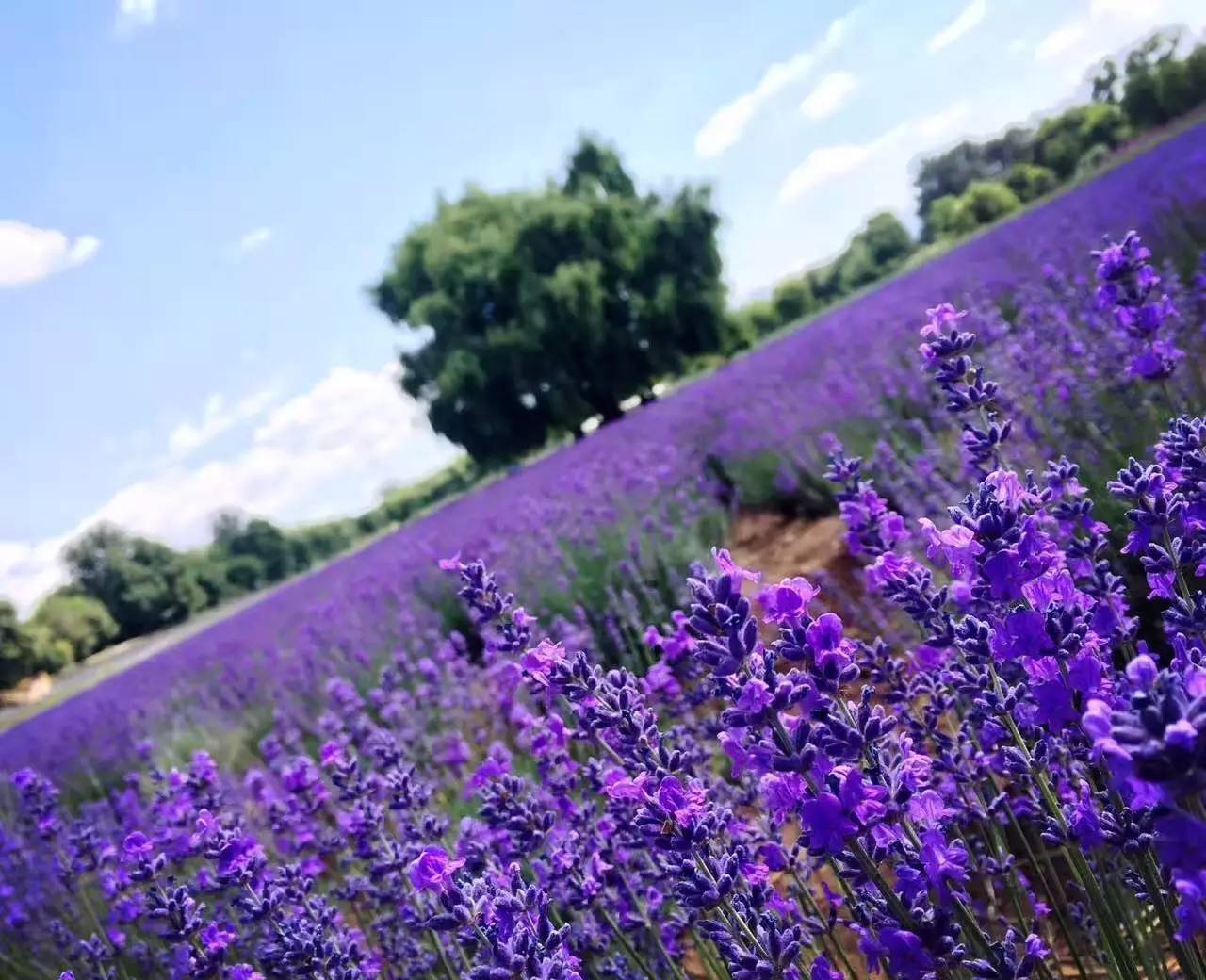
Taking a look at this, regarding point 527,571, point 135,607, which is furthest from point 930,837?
point 135,607

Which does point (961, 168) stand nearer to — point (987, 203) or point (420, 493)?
point (987, 203)

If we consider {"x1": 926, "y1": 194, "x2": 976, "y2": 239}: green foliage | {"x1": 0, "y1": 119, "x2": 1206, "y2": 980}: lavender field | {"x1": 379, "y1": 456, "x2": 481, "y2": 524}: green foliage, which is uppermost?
{"x1": 926, "y1": 194, "x2": 976, "y2": 239}: green foliage

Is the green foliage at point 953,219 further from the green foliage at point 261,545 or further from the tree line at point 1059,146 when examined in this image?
the green foliage at point 261,545

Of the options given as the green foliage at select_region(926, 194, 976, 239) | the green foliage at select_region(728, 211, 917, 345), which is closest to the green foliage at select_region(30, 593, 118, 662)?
the green foliage at select_region(728, 211, 917, 345)

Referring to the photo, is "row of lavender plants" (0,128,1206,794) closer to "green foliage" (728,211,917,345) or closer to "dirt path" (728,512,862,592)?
"dirt path" (728,512,862,592)

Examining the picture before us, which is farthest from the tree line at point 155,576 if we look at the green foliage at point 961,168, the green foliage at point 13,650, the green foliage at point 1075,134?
the green foliage at point 961,168

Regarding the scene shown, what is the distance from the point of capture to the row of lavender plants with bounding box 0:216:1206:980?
0.98 meters

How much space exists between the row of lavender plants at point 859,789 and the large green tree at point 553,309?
16.7 m

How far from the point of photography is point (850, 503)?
66.9 inches

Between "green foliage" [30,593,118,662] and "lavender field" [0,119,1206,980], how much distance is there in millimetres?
35190

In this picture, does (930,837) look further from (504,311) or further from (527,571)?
(504,311)

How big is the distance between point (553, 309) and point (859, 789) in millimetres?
18185

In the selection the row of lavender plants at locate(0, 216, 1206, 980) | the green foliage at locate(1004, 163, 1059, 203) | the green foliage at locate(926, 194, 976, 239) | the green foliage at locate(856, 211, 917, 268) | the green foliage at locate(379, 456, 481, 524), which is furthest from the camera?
the green foliage at locate(856, 211, 917, 268)

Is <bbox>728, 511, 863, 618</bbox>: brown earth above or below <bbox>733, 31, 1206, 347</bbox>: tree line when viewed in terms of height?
below
